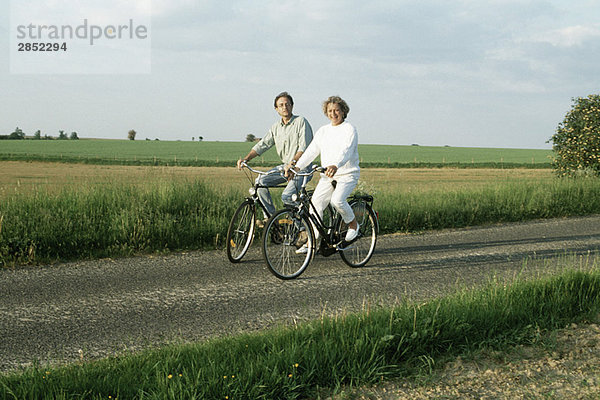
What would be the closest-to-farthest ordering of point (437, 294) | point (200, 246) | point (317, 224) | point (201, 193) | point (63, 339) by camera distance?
point (63, 339) → point (437, 294) → point (317, 224) → point (200, 246) → point (201, 193)

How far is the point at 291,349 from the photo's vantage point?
149 inches

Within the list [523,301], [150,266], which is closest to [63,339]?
[150,266]

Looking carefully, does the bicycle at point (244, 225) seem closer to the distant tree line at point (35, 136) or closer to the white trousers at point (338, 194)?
the white trousers at point (338, 194)

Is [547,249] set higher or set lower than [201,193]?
lower

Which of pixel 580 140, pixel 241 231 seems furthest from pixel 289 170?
pixel 580 140

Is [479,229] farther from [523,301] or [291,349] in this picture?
[291,349]

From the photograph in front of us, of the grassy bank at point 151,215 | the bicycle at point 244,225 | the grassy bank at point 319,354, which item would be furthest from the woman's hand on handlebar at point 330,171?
the grassy bank at point 151,215

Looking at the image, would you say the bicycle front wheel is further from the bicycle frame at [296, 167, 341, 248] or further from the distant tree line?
the distant tree line

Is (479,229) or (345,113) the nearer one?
(345,113)

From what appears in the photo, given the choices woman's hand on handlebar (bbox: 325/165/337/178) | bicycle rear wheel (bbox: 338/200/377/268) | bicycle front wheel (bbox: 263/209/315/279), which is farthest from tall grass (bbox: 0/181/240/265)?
woman's hand on handlebar (bbox: 325/165/337/178)

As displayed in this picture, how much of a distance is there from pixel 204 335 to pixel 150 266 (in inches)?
120

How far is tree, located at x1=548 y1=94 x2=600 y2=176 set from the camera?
19531 mm

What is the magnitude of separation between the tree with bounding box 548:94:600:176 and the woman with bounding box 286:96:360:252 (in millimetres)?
15477

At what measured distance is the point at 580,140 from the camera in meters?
19.9
